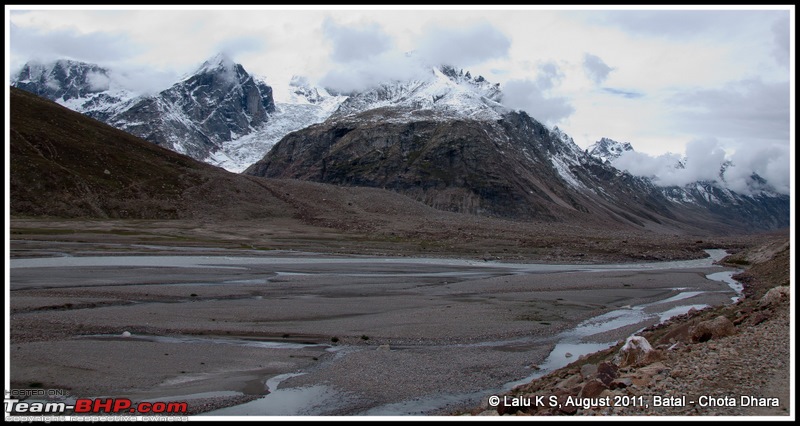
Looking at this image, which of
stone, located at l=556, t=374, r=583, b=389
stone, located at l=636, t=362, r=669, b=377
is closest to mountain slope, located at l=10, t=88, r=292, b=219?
stone, located at l=556, t=374, r=583, b=389

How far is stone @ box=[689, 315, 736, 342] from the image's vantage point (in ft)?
72.8

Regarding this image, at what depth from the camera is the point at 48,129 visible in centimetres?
12188

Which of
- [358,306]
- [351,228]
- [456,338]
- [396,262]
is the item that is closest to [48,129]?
[351,228]

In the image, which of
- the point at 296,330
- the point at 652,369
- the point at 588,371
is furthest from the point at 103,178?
the point at 652,369

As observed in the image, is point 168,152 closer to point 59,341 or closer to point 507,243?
point 507,243

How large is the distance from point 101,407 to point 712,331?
69.4 feet

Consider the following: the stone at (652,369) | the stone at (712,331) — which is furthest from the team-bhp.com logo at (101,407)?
the stone at (712,331)

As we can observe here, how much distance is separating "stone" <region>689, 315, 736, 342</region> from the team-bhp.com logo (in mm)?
18389

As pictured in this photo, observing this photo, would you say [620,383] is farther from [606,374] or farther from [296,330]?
[296,330]

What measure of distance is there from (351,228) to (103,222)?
42.7m

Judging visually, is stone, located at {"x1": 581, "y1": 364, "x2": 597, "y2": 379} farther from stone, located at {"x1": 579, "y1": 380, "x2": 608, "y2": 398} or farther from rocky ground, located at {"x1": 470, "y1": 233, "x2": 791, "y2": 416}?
stone, located at {"x1": 579, "y1": 380, "x2": 608, "y2": 398}

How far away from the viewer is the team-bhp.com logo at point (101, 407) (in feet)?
53.4

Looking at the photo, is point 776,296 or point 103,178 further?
point 103,178

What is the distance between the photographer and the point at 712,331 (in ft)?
73.1
